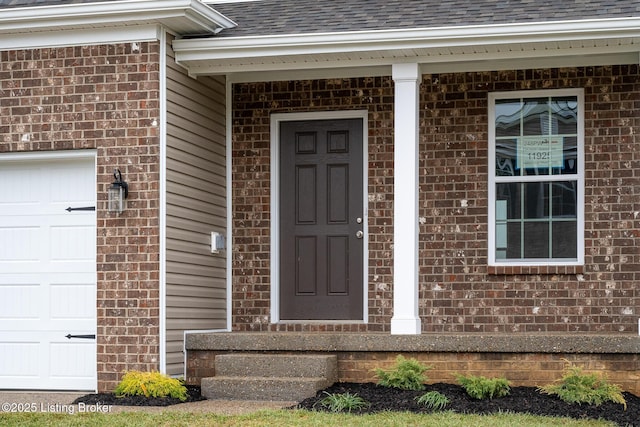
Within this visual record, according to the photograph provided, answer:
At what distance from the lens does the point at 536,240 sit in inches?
444

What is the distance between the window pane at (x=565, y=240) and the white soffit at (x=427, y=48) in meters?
1.60

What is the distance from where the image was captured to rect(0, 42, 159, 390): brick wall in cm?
1042

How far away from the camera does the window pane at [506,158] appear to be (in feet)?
37.2

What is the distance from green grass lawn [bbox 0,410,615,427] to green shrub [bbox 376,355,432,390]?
838 mm

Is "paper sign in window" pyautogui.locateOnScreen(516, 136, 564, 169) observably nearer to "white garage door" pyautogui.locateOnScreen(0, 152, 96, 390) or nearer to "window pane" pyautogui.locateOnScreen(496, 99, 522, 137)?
"window pane" pyautogui.locateOnScreen(496, 99, 522, 137)

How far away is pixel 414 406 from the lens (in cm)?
914

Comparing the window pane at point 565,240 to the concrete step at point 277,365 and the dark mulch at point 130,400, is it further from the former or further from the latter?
the dark mulch at point 130,400

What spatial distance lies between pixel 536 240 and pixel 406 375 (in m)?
2.40

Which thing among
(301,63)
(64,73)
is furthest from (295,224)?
(64,73)

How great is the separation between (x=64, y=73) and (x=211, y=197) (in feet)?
6.34

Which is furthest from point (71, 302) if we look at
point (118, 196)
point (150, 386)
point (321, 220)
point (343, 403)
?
point (343, 403)

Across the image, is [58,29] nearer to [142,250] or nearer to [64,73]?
[64,73]

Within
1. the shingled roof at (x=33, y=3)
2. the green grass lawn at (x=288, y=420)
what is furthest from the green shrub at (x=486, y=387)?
the shingled roof at (x=33, y=3)

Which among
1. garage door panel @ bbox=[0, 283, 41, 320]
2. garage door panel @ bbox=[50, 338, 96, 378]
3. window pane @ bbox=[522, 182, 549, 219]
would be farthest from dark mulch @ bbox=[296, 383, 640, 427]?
garage door panel @ bbox=[0, 283, 41, 320]
